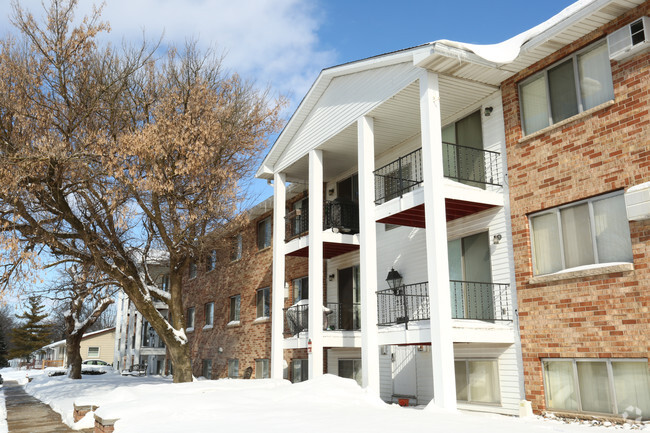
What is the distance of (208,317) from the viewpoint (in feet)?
91.5

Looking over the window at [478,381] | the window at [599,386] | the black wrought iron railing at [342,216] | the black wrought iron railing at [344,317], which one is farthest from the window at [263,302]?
the window at [599,386]

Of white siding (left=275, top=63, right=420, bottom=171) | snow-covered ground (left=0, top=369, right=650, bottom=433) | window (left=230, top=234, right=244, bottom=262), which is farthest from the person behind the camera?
window (left=230, top=234, right=244, bottom=262)

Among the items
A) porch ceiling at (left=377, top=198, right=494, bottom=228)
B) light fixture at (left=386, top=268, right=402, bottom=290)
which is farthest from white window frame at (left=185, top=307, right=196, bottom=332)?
porch ceiling at (left=377, top=198, right=494, bottom=228)

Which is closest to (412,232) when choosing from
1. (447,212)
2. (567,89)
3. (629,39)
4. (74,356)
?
(447,212)

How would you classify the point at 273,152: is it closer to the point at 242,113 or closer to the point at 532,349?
the point at 242,113

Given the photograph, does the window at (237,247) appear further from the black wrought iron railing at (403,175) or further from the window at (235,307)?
the black wrought iron railing at (403,175)

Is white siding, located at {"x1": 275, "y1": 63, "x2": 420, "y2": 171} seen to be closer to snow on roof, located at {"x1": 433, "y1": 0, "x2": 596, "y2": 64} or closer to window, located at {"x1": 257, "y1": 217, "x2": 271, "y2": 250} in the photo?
snow on roof, located at {"x1": 433, "y1": 0, "x2": 596, "y2": 64}

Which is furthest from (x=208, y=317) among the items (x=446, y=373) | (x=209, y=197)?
(x=446, y=373)

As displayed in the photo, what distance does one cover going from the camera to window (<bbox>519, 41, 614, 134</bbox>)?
1060 cm

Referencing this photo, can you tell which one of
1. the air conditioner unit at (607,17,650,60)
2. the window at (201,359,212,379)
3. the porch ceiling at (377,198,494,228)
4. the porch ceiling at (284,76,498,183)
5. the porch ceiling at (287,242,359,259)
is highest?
the porch ceiling at (284,76,498,183)

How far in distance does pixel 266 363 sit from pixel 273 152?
319 inches

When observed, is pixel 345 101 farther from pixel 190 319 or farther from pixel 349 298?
pixel 190 319

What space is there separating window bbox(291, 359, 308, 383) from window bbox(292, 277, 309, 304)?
2.12m

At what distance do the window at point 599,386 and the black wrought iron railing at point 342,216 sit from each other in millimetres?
7287
